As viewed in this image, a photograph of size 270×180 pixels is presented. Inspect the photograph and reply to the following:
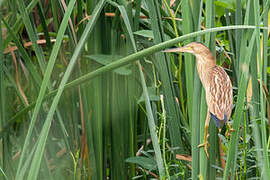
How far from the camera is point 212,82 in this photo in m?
0.54

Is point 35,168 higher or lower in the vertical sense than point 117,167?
higher

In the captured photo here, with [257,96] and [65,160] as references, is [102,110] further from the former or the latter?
[257,96]

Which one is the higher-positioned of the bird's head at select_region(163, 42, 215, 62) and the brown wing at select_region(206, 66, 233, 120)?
the bird's head at select_region(163, 42, 215, 62)

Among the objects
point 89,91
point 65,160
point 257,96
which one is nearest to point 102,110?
point 89,91

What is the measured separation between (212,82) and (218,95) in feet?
0.06

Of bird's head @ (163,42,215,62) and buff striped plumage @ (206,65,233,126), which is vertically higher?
bird's head @ (163,42,215,62)

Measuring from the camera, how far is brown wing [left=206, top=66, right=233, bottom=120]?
1.77ft

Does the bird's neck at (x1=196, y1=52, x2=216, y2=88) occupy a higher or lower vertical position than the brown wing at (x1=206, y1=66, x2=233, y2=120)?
higher

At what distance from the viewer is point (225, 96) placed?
0.56m

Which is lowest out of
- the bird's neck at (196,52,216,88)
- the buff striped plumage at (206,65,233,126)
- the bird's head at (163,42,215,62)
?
the buff striped plumage at (206,65,233,126)

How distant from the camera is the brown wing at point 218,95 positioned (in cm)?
54

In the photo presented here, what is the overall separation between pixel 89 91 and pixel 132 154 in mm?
166

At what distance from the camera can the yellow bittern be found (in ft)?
1.78

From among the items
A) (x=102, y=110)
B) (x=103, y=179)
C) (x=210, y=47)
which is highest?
(x=210, y=47)
